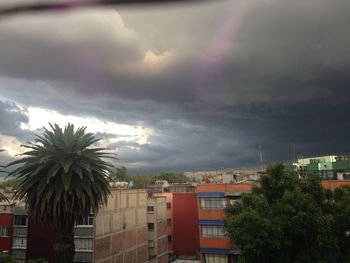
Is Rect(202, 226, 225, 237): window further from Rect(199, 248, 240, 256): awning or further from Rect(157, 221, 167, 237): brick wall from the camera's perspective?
Rect(157, 221, 167, 237): brick wall

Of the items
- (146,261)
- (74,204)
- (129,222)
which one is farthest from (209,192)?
(74,204)

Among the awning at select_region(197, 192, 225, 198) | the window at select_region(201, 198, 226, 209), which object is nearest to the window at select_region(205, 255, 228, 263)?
the window at select_region(201, 198, 226, 209)

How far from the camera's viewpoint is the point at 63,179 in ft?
97.1

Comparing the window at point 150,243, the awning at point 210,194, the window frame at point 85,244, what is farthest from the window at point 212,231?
the window at point 150,243

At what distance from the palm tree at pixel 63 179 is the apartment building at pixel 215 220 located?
21843 millimetres

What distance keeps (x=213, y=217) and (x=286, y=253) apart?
2598 centimetres

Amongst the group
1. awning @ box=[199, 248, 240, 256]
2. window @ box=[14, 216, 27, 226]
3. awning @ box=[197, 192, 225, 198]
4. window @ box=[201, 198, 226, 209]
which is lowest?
awning @ box=[199, 248, 240, 256]

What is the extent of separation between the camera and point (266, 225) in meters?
22.7

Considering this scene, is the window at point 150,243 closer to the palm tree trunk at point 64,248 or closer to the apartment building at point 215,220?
the apartment building at point 215,220

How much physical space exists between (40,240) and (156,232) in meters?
22.6

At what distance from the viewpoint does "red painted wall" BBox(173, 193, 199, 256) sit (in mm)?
68750

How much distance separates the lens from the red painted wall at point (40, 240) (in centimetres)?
4772

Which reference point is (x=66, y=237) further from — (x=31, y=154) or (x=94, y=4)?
(x=94, y=4)

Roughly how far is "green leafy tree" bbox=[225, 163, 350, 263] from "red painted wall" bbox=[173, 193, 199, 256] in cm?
4339
